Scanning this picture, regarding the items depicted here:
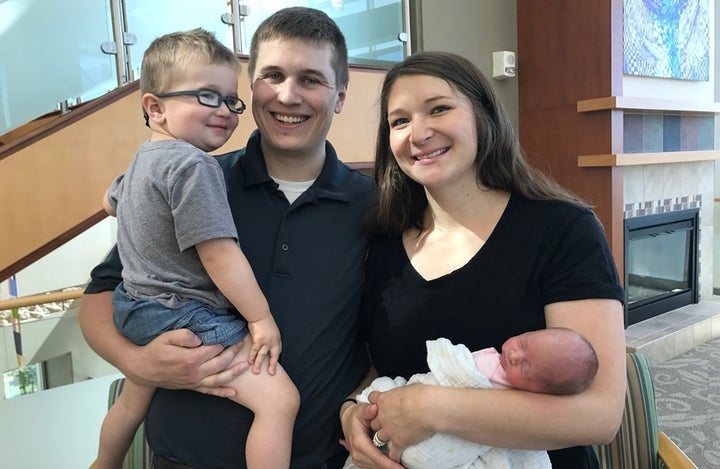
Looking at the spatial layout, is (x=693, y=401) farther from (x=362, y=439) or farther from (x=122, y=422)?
(x=122, y=422)

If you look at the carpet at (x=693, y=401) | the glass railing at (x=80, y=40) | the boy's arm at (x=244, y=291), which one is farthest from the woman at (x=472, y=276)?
the glass railing at (x=80, y=40)

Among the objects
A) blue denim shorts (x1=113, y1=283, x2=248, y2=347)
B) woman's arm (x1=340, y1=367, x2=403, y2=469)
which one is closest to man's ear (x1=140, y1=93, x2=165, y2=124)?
blue denim shorts (x1=113, y1=283, x2=248, y2=347)

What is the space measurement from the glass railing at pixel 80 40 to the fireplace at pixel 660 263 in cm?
334

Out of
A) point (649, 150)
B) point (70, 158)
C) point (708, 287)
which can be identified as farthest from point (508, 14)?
point (70, 158)

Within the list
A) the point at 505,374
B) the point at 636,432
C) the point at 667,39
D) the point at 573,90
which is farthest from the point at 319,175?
the point at 667,39

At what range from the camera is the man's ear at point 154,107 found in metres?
1.35

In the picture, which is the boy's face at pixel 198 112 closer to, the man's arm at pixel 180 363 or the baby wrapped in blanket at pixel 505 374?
the man's arm at pixel 180 363

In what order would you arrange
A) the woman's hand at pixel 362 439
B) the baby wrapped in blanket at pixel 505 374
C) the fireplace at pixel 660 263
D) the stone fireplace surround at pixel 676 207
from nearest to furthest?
the baby wrapped in blanket at pixel 505 374 → the woman's hand at pixel 362 439 → the stone fireplace surround at pixel 676 207 → the fireplace at pixel 660 263

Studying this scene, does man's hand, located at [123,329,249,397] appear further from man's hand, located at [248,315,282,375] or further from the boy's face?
the boy's face

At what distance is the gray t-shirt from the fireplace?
3.93m

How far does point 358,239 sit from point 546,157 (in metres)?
3.59

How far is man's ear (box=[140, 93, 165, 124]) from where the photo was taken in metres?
1.35

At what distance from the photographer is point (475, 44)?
4.72 m

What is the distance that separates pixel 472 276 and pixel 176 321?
2.09 feet
